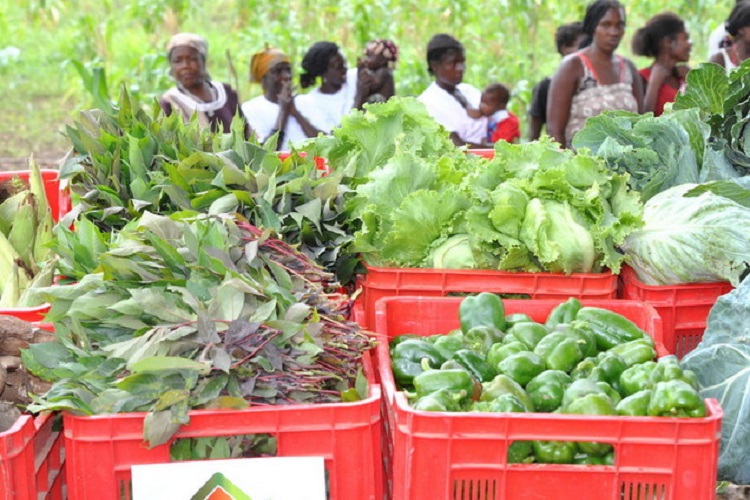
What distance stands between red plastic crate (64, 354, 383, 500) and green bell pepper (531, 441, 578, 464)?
0.41 m

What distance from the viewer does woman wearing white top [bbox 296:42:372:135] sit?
7.14 metres

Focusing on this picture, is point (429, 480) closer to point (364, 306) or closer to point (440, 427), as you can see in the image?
point (440, 427)

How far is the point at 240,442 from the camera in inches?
94.3

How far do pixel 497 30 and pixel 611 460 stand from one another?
882 centimetres

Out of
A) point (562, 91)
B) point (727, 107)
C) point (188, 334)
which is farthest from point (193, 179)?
point (562, 91)

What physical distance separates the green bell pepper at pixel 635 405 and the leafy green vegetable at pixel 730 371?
50cm

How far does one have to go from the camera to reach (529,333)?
9.40 ft

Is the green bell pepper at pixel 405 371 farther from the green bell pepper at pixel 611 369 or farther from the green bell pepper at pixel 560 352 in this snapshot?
the green bell pepper at pixel 611 369

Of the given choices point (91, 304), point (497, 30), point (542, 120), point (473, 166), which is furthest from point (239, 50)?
point (91, 304)

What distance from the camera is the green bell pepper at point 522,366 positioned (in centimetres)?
264

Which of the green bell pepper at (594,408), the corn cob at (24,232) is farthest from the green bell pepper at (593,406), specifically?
the corn cob at (24,232)

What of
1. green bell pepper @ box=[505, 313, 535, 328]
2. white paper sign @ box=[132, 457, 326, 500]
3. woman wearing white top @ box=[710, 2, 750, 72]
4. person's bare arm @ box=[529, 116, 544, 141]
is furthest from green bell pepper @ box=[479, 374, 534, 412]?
person's bare arm @ box=[529, 116, 544, 141]

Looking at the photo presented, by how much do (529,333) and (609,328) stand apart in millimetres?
253

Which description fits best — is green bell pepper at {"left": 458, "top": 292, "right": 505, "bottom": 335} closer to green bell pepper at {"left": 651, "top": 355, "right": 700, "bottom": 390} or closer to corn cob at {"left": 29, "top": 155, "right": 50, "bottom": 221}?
green bell pepper at {"left": 651, "top": 355, "right": 700, "bottom": 390}
